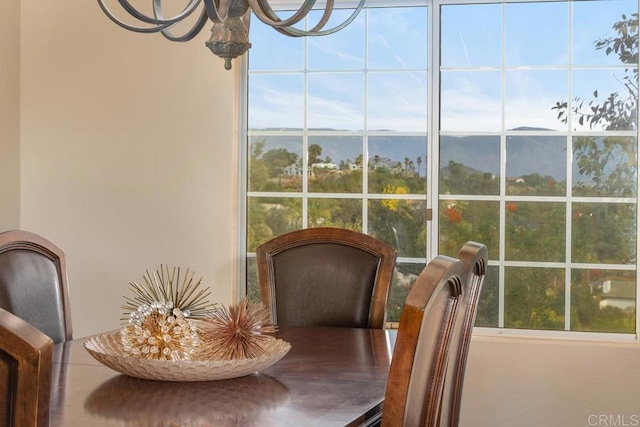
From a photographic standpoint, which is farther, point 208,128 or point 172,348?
point 208,128

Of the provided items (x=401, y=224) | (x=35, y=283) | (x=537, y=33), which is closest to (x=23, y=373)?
(x=35, y=283)

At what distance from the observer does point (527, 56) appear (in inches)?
140

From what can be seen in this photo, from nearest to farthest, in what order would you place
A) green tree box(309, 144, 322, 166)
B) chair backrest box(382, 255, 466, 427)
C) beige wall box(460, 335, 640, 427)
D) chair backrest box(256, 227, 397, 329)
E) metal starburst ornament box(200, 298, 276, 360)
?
1. chair backrest box(382, 255, 466, 427)
2. metal starburst ornament box(200, 298, 276, 360)
3. chair backrest box(256, 227, 397, 329)
4. beige wall box(460, 335, 640, 427)
5. green tree box(309, 144, 322, 166)

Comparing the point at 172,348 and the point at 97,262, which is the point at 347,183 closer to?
the point at 97,262

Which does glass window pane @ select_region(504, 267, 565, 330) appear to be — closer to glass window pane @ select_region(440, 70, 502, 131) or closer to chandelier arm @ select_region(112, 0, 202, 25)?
glass window pane @ select_region(440, 70, 502, 131)

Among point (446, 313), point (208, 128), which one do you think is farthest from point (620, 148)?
point (446, 313)

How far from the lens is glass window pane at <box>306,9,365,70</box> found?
3705mm

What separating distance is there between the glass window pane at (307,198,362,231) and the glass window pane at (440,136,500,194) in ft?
1.30

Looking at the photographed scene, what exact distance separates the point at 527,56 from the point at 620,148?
0.56 meters

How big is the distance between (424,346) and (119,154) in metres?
2.73

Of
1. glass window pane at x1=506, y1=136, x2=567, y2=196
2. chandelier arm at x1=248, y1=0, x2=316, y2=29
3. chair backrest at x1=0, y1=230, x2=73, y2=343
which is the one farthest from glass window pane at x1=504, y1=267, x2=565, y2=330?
chandelier arm at x1=248, y1=0, x2=316, y2=29

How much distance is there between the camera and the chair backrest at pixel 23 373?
781 millimetres

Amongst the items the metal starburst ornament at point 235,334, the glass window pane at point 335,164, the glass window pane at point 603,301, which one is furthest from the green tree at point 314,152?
the metal starburst ornament at point 235,334

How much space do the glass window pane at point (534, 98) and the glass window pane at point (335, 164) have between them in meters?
0.68
